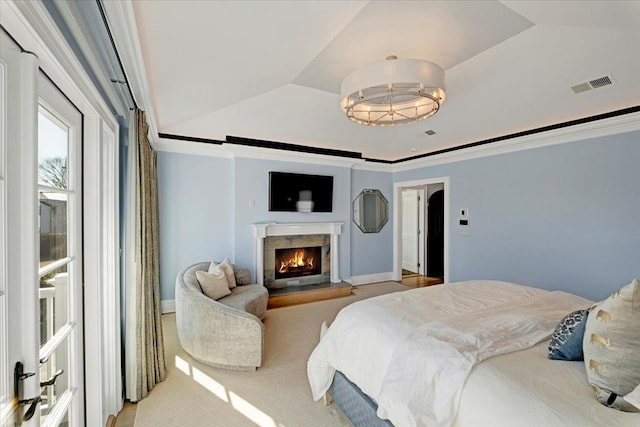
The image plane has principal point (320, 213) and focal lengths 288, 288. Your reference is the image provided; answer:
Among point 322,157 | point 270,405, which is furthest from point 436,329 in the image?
point 322,157

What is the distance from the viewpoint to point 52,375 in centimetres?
138

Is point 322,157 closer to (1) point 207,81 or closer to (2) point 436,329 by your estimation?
(1) point 207,81

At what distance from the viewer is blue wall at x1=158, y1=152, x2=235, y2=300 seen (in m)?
4.30

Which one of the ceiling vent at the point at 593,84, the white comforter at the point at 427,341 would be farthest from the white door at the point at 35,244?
the ceiling vent at the point at 593,84

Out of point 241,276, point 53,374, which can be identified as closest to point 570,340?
point 53,374

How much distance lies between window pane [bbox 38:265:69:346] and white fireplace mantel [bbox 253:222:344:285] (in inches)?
124

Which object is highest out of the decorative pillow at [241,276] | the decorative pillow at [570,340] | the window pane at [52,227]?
the window pane at [52,227]

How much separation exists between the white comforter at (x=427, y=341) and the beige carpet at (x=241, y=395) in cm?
24

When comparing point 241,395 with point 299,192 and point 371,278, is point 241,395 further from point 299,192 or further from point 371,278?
point 371,278

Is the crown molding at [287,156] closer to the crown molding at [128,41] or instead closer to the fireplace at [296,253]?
the fireplace at [296,253]

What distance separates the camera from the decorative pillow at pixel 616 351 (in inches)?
43.8

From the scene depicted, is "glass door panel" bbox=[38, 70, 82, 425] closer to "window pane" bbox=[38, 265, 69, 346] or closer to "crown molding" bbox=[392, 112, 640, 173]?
"window pane" bbox=[38, 265, 69, 346]

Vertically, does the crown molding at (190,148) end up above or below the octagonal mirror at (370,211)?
above

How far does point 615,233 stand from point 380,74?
3.38m
